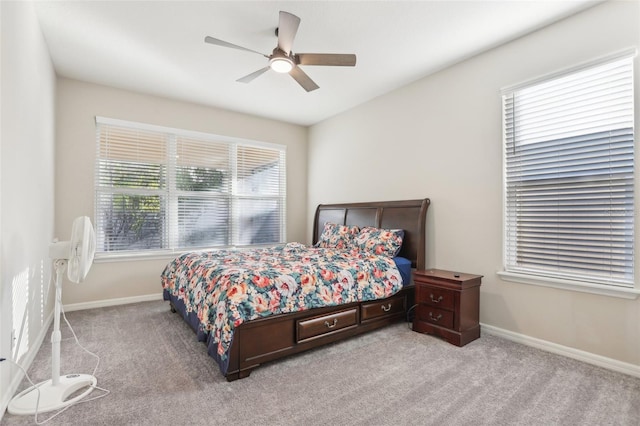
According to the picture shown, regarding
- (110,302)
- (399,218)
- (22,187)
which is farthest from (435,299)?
(110,302)

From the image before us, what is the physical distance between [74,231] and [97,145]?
8.20 feet

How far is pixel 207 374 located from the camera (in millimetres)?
2266

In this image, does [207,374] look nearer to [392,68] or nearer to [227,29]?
[227,29]

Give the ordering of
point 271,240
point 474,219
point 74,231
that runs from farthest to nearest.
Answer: point 271,240, point 474,219, point 74,231

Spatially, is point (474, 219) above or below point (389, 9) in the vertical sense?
below

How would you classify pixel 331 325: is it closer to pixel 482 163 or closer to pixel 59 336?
pixel 59 336

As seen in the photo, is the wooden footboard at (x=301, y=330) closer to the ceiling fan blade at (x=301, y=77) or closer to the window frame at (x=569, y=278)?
the window frame at (x=569, y=278)

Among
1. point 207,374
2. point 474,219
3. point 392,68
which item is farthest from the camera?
point 392,68

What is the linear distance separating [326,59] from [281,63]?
40 centimetres

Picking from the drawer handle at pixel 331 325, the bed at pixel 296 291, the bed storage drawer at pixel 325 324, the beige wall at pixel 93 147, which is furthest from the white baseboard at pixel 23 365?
the drawer handle at pixel 331 325

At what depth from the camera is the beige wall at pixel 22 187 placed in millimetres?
1876

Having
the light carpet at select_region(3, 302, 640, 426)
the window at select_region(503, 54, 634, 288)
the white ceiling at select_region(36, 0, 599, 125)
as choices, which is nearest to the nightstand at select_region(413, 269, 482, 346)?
the light carpet at select_region(3, 302, 640, 426)

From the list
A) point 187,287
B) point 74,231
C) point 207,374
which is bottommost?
point 207,374

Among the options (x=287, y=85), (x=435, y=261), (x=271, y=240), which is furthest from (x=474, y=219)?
(x=271, y=240)
